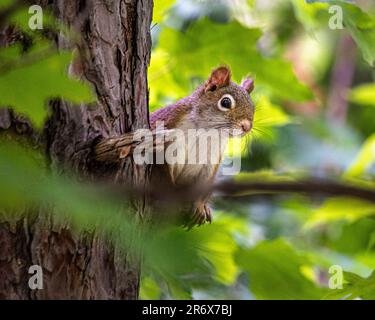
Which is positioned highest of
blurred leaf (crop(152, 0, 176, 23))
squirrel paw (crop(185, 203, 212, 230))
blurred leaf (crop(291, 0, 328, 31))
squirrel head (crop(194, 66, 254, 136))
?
blurred leaf (crop(152, 0, 176, 23))

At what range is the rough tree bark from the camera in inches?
41.8

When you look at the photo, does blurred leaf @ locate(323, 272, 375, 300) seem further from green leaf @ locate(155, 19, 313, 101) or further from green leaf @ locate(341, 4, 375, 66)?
green leaf @ locate(155, 19, 313, 101)

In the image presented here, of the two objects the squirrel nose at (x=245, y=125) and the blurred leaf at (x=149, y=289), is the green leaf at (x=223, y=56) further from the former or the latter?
the blurred leaf at (x=149, y=289)

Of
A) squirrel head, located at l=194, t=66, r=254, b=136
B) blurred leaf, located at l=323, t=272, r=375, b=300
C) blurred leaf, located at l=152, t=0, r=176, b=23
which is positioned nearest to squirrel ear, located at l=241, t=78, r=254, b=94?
squirrel head, located at l=194, t=66, r=254, b=136

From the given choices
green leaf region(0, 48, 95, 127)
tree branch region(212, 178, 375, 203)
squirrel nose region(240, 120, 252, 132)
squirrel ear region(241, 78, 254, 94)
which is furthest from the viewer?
squirrel ear region(241, 78, 254, 94)

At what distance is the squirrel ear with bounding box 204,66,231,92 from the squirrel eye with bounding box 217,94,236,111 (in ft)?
0.10

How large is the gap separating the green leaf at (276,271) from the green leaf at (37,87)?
116cm

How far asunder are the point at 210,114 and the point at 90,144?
471 millimetres

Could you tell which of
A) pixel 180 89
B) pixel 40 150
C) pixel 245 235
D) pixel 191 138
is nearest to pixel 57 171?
pixel 40 150

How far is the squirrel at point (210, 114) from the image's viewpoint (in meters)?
1.38

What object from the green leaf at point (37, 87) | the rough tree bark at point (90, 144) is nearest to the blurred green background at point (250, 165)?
the green leaf at point (37, 87)

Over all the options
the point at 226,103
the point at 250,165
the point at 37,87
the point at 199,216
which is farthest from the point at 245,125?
the point at 250,165

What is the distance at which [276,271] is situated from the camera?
172 cm

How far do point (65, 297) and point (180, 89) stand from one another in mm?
812
